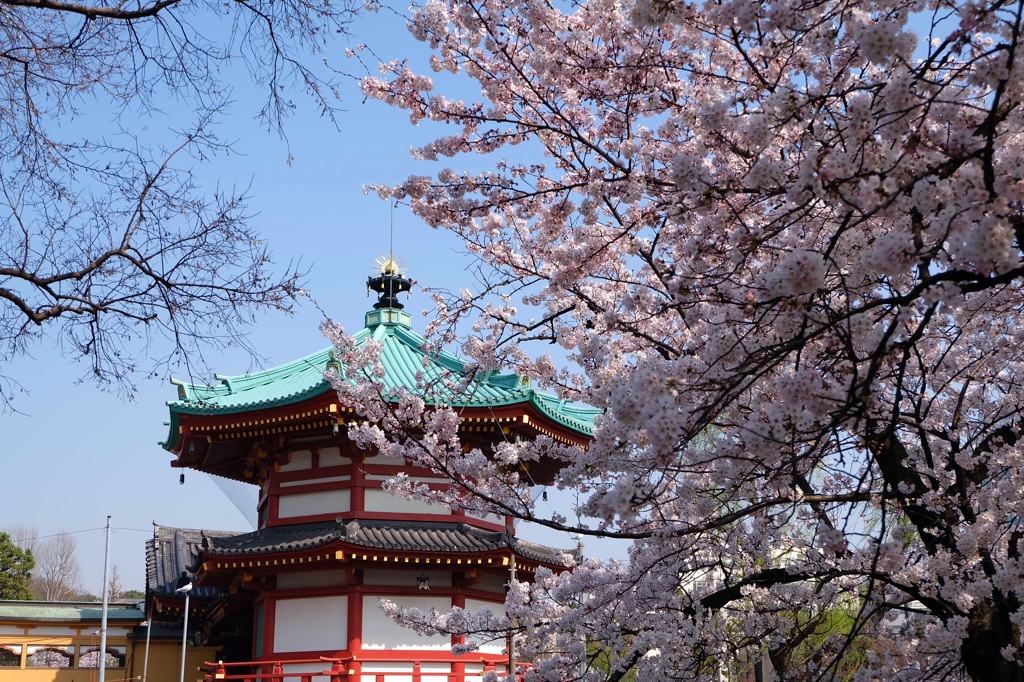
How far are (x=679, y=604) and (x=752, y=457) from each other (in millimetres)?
3282

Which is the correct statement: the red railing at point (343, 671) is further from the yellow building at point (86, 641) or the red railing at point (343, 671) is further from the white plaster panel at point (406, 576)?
the yellow building at point (86, 641)

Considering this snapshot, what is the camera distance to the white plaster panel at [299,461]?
46.2 ft

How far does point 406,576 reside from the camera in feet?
44.2

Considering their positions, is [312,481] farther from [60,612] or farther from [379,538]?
[60,612]

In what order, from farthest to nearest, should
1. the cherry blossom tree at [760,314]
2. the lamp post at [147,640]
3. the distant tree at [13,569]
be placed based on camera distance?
the distant tree at [13,569] → the lamp post at [147,640] → the cherry blossom tree at [760,314]

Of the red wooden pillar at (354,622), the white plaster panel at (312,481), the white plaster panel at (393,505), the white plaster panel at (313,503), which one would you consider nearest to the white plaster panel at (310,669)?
the red wooden pillar at (354,622)

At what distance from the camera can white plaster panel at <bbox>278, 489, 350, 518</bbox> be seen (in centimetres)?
1366

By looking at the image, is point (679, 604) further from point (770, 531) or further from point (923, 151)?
Answer: point (923, 151)

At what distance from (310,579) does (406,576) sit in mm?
1350

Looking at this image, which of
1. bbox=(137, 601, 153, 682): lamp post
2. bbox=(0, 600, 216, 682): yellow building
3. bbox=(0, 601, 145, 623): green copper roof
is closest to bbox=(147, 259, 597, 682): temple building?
bbox=(137, 601, 153, 682): lamp post

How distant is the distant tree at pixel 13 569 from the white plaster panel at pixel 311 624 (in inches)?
1054

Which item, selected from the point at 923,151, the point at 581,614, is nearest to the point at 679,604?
the point at 581,614

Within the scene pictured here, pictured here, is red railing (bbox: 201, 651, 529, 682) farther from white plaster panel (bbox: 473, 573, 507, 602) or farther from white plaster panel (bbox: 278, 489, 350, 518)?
white plaster panel (bbox: 278, 489, 350, 518)

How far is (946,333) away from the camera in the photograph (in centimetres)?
618
